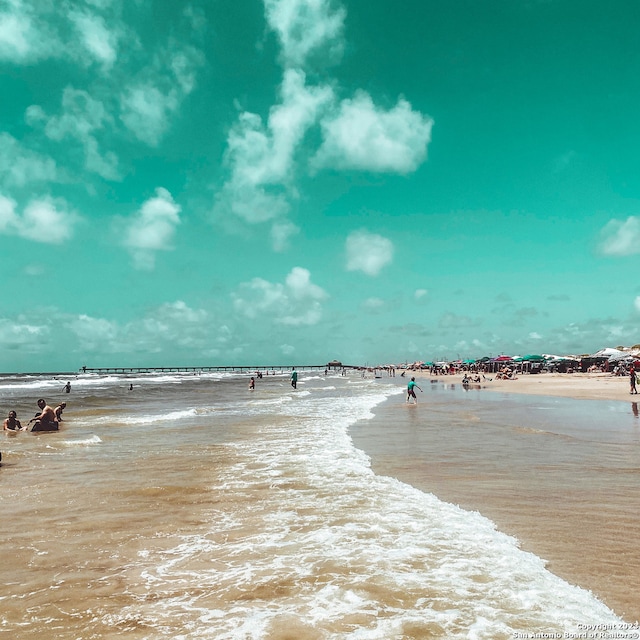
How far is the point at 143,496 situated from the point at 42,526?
6.09 ft

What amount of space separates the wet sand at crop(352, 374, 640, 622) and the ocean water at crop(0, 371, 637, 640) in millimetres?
418

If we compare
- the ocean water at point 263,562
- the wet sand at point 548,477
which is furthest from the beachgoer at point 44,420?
the wet sand at point 548,477

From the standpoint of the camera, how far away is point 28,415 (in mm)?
28406

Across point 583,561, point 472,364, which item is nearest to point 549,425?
point 583,561

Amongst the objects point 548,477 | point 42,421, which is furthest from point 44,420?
point 548,477

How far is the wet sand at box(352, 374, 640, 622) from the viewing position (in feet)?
17.6

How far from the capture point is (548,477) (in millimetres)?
9289

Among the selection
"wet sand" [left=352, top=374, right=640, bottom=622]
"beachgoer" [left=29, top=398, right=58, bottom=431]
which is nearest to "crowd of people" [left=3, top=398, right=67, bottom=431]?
"beachgoer" [left=29, top=398, right=58, bottom=431]

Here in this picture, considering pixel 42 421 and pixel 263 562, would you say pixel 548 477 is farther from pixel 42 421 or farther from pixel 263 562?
pixel 42 421

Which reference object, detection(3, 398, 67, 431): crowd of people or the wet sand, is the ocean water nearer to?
the wet sand

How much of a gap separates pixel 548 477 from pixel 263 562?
6491mm

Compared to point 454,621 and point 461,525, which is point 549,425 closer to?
point 461,525

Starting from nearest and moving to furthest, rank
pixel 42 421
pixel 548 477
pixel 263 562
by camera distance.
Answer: pixel 263 562, pixel 548 477, pixel 42 421

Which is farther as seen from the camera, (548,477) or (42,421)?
(42,421)
